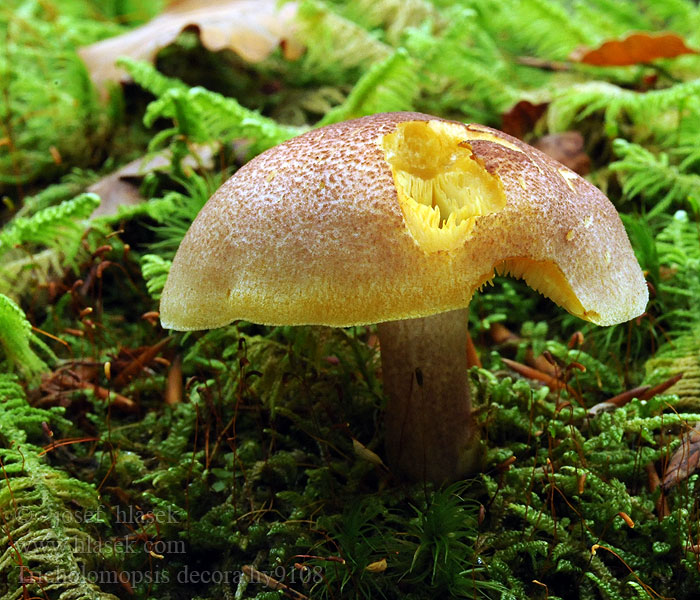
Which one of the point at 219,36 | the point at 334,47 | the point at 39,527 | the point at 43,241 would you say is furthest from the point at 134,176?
the point at 39,527

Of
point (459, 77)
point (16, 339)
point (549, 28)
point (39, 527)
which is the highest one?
point (549, 28)

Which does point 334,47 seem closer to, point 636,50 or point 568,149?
point 568,149

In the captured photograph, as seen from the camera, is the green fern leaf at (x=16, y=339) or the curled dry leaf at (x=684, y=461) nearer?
the curled dry leaf at (x=684, y=461)

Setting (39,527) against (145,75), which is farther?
(145,75)

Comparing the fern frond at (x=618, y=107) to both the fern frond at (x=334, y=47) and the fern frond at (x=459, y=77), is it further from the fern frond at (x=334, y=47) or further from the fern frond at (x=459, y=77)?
the fern frond at (x=334, y=47)

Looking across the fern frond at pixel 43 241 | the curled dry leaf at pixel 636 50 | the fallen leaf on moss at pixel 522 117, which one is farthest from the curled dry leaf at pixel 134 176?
the curled dry leaf at pixel 636 50

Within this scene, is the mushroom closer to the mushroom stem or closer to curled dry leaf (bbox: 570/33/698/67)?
the mushroom stem

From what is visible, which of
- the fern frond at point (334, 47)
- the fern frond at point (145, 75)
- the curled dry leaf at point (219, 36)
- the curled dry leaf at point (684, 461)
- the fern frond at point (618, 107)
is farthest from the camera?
the fern frond at point (334, 47)
